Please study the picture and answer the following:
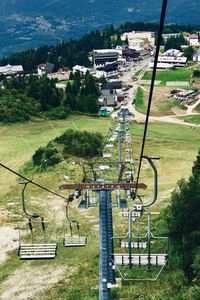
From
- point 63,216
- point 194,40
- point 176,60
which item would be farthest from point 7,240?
point 194,40

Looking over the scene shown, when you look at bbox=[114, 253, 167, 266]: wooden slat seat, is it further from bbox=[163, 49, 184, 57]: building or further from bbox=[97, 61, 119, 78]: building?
bbox=[163, 49, 184, 57]: building

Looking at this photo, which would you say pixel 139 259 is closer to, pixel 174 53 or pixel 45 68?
pixel 45 68

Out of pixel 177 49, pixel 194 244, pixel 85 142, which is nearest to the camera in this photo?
pixel 194 244

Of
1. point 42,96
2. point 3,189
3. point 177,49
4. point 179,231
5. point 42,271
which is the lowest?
point 177,49

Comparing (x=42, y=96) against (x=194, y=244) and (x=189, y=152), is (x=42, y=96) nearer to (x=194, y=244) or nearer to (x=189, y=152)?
(x=189, y=152)

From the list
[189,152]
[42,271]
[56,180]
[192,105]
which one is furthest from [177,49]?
[42,271]

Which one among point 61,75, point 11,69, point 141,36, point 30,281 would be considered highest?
point 30,281
